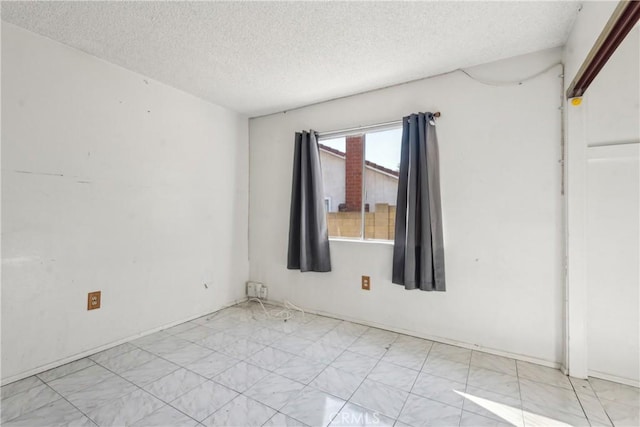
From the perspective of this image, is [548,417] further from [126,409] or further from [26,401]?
[26,401]

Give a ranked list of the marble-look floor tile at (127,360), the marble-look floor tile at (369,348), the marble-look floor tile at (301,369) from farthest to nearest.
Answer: the marble-look floor tile at (369,348)
the marble-look floor tile at (127,360)
the marble-look floor tile at (301,369)

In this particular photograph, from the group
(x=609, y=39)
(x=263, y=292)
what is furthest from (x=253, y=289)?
(x=609, y=39)

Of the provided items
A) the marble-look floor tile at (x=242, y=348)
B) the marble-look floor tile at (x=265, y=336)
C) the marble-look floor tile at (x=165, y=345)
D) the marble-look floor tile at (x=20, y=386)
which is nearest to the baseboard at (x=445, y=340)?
the marble-look floor tile at (x=265, y=336)

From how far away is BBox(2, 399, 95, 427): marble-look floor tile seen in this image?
4.85ft

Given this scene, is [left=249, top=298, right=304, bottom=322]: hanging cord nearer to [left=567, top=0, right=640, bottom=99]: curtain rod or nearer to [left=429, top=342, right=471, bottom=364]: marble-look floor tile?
[left=429, top=342, right=471, bottom=364]: marble-look floor tile

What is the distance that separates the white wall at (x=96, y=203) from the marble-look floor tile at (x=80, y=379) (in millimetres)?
235

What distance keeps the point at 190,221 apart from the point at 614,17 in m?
3.15

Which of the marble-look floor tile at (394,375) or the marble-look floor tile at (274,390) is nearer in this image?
the marble-look floor tile at (274,390)

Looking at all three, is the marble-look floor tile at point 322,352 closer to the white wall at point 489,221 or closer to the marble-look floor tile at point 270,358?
the marble-look floor tile at point 270,358

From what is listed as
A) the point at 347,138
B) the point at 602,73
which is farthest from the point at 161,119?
the point at 602,73

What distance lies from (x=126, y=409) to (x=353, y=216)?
7.26 feet

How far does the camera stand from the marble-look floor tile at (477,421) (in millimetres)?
1487

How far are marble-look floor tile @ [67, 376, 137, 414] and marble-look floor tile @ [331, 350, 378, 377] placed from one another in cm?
131

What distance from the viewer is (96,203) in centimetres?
224
